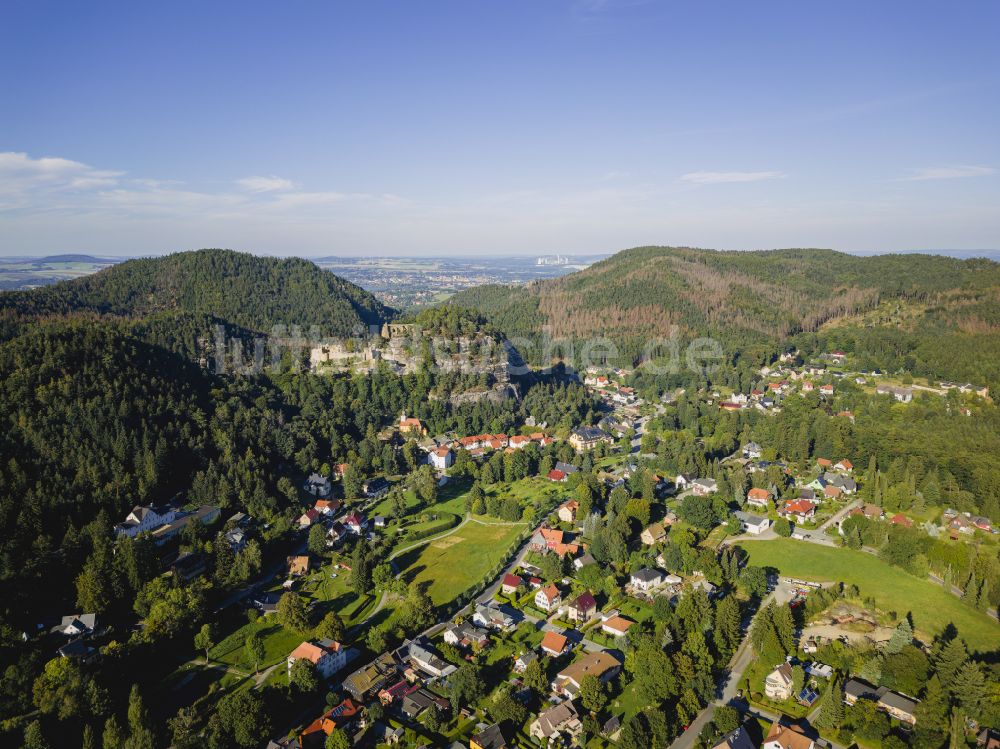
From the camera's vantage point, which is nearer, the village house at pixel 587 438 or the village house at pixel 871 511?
the village house at pixel 871 511

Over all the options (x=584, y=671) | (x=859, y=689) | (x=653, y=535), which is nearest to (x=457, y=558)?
(x=653, y=535)

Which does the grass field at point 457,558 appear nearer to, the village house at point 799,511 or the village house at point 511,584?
the village house at point 511,584

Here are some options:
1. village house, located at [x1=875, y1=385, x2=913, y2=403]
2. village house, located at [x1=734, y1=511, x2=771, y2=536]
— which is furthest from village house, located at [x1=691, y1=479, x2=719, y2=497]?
village house, located at [x1=875, y1=385, x2=913, y2=403]

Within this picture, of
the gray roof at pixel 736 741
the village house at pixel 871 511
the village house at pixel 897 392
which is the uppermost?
the village house at pixel 897 392

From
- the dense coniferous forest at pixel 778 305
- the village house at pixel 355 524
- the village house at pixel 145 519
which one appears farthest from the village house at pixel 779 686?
the dense coniferous forest at pixel 778 305

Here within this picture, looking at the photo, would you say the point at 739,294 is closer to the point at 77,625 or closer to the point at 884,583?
the point at 884,583

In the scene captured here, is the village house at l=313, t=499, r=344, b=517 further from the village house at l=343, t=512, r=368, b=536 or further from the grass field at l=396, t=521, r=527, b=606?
the grass field at l=396, t=521, r=527, b=606

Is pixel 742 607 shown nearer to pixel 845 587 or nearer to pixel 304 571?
pixel 845 587
